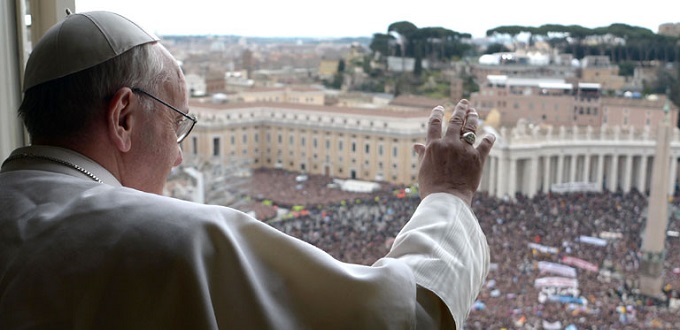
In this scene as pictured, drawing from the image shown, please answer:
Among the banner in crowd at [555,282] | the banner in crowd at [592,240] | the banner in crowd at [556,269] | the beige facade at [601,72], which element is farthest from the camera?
the banner in crowd at [592,240]

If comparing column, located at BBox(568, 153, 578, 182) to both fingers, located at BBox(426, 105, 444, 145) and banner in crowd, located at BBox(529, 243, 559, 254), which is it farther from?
fingers, located at BBox(426, 105, 444, 145)

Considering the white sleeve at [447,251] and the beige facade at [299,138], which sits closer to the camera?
the white sleeve at [447,251]

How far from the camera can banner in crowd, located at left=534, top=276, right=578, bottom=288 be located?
301 cm

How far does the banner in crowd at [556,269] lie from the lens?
322cm

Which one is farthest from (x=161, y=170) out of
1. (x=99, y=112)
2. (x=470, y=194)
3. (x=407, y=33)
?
(x=407, y=33)

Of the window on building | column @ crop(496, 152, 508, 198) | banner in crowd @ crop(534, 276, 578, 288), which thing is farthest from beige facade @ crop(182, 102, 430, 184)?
banner in crowd @ crop(534, 276, 578, 288)

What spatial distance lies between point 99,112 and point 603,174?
372 centimetres

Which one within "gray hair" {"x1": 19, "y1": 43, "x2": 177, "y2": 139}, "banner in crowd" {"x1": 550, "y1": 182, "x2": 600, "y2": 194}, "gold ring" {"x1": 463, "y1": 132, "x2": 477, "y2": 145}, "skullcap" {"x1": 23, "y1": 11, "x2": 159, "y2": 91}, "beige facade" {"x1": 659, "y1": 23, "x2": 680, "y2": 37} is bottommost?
"banner in crowd" {"x1": 550, "y1": 182, "x2": 600, "y2": 194}

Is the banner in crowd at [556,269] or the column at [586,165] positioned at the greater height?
the column at [586,165]

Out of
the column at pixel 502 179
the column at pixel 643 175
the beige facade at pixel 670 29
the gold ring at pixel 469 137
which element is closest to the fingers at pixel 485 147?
the gold ring at pixel 469 137

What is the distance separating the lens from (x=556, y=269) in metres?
3.31

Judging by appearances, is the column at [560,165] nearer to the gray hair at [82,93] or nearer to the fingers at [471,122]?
the fingers at [471,122]

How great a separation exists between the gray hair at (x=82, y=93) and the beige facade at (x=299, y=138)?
1.95m

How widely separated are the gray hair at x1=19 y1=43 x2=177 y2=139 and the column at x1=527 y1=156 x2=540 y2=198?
9.58ft
